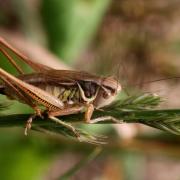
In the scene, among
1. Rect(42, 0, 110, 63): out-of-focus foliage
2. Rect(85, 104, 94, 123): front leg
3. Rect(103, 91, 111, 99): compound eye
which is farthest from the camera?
Rect(42, 0, 110, 63): out-of-focus foliage

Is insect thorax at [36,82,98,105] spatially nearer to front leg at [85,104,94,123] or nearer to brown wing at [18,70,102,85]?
brown wing at [18,70,102,85]

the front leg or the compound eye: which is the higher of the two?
the compound eye

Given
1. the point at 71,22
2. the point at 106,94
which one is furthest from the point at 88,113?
the point at 71,22

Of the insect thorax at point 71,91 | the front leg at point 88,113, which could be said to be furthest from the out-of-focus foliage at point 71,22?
the front leg at point 88,113

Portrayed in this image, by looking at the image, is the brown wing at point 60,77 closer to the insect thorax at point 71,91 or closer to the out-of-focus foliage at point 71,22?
the insect thorax at point 71,91

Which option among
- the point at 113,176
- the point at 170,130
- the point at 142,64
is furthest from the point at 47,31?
the point at 170,130

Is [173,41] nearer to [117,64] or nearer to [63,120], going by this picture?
[117,64]

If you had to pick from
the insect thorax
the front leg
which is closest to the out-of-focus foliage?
the insect thorax

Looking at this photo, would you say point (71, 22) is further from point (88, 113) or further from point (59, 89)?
point (88, 113)

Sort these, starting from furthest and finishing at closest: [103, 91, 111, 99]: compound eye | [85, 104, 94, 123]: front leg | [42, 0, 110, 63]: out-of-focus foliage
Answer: [42, 0, 110, 63]: out-of-focus foliage → [103, 91, 111, 99]: compound eye → [85, 104, 94, 123]: front leg
